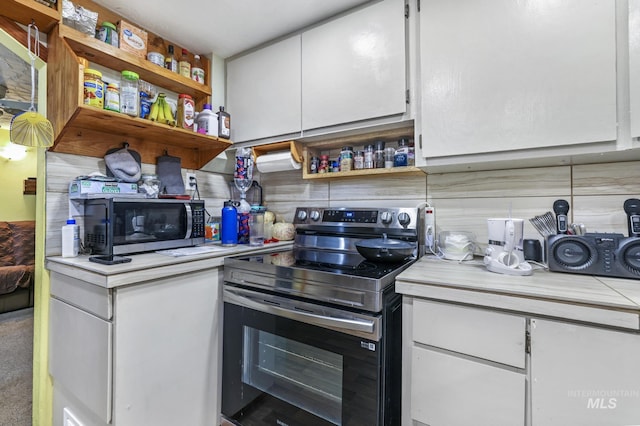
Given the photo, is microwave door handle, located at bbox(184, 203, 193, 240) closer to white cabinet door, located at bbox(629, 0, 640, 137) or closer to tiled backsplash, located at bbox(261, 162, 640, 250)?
tiled backsplash, located at bbox(261, 162, 640, 250)

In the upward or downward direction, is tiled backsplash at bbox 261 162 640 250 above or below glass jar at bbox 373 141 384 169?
below

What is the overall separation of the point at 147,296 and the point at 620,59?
76.8 inches

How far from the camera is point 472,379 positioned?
0.95 m

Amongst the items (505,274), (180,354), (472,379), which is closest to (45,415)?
(180,354)

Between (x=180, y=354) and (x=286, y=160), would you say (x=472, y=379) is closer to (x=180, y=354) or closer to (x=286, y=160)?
(x=180, y=354)

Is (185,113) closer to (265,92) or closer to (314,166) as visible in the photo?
(265,92)

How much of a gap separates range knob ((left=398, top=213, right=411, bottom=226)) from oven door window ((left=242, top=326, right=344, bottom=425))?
0.77 metres

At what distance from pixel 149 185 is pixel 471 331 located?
1.70 m

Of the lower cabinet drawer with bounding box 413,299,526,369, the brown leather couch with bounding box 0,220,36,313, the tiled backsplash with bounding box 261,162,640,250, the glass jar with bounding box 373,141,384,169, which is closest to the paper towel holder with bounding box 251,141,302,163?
the tiled backsplash with bounding box 261,162,640,250

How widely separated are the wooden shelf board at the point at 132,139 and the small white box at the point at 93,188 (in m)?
0.21

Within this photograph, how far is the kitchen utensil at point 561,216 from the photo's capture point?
1.16 metres

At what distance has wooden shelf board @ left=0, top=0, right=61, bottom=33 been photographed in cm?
117

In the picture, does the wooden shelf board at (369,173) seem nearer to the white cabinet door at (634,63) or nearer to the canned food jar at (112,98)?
the white cabinet door at (634,63)

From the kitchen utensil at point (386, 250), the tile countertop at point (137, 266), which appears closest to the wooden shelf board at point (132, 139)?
the tile countertop at point (137, 266)
